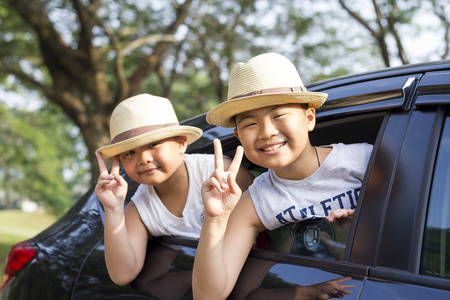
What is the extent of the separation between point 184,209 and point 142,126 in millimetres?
387

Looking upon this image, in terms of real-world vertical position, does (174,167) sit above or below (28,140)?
below

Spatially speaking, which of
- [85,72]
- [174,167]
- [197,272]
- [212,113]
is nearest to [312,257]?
[197,272]

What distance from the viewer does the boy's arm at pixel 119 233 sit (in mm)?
1876

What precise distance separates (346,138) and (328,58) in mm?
11784

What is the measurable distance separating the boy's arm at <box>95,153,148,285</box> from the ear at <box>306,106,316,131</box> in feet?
2.48

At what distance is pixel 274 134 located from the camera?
1652 mm

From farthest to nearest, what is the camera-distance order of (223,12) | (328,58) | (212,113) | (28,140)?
(28,140), (328,58), (223,12), (212,113)

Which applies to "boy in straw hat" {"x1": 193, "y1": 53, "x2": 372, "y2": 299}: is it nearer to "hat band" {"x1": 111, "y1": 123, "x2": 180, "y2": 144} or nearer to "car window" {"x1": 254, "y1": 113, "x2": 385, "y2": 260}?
"car window" {"x1": 254, "y1": 113, "x2": 385, "y2": 260}

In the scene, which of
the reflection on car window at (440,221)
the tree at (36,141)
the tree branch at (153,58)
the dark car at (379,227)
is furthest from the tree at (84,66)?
the reflection on car window at (440,221)

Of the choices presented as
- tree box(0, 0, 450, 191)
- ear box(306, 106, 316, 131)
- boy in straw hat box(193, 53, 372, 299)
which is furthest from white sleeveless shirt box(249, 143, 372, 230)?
tree box(0, 0, 450, 191)

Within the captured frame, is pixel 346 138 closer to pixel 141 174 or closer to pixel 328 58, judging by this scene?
pixel 141 174

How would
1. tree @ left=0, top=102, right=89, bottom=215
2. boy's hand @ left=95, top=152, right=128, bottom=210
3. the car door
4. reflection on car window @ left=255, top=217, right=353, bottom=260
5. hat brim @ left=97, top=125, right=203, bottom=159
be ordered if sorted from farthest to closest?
tree @ left=0, top=102, right=89, bottom=215
hat brim @ left=97, top=125, right=203, bottom=159
boy's hand @ left=95, top=152, right=128, bottom=210
reflection on car window @ left=255, top=217, right=353, bottom=260
the car door

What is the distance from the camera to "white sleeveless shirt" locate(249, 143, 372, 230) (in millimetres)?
1656

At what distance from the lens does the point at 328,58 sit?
528 inches
